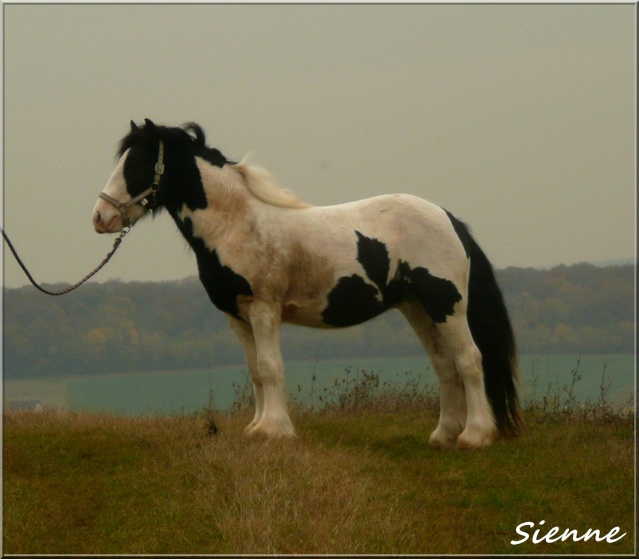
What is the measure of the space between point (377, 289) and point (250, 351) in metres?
1.54

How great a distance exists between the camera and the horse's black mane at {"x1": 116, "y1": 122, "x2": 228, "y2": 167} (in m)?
9.37

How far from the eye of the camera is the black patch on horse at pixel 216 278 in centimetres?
923

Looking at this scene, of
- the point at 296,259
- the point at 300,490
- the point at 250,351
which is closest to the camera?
the point at 300,490

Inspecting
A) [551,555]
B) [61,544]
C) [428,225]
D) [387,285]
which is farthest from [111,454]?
[551,555]

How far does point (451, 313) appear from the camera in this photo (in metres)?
9.52

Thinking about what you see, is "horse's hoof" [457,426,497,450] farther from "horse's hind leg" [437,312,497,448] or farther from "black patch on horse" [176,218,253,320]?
"black patch on horse" [176,218,253,320]

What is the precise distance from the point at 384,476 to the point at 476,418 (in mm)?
1530

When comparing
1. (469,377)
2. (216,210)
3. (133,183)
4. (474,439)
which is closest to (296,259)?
(216,210)

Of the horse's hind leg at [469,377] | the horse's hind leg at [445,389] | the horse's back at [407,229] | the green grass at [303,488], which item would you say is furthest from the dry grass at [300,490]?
the horse's back at [407,229]

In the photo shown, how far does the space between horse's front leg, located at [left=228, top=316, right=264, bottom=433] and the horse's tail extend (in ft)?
7.83

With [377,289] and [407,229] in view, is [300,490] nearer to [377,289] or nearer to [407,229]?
[377,289]

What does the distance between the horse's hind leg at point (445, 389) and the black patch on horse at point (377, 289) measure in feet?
1.48

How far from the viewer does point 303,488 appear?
7430 mm

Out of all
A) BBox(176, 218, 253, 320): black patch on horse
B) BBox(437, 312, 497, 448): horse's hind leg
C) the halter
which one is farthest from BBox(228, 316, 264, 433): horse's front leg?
BBox(437, 312, 497, 448): horse's hind leg
